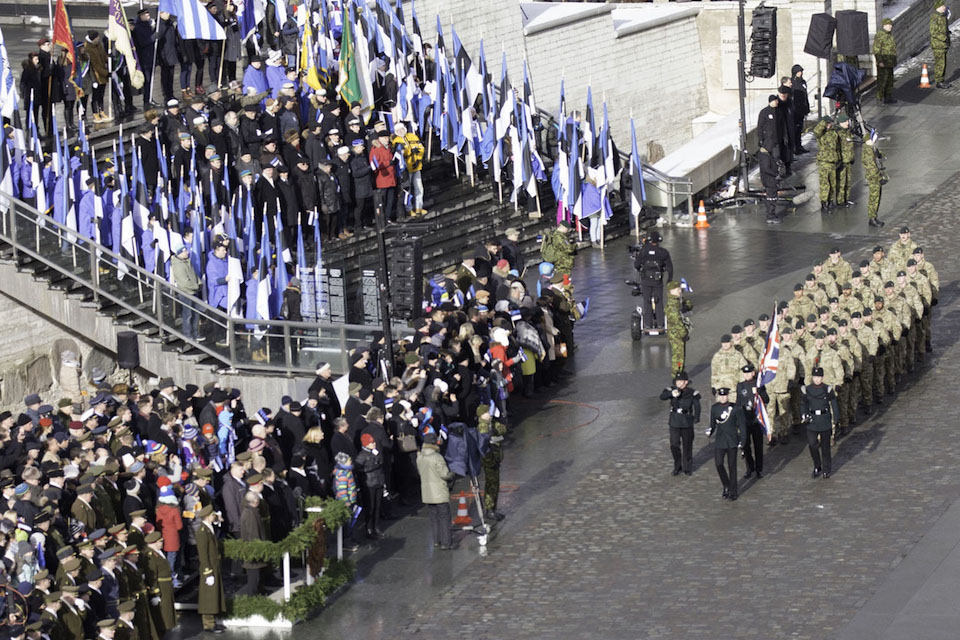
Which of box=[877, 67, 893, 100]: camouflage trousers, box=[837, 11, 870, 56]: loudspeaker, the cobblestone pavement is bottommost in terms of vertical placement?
the cobblestone pavement

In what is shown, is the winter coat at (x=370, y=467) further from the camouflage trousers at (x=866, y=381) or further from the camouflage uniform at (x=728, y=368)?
the camouflage trousers at (x=866, y=381)

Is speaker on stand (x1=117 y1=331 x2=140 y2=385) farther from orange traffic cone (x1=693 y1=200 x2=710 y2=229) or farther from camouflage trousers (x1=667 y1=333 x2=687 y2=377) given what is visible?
orange traffic cone (x1=693 y1=200 x2=710 y2=229)

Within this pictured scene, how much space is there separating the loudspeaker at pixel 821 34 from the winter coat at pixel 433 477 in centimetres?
2028

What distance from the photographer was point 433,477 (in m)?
22.5

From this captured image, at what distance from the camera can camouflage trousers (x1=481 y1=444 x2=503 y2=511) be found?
23.2 m

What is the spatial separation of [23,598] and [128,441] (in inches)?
148

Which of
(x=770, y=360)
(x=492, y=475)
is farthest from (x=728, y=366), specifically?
(x=492, y=475)

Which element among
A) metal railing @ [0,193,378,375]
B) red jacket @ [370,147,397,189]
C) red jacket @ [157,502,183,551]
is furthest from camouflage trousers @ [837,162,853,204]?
red jacket @ [157,502,183,551]

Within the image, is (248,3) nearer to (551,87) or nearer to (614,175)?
(614,175)

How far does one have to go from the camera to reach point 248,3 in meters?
34.7

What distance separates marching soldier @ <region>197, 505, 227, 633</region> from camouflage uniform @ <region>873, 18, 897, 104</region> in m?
25.1

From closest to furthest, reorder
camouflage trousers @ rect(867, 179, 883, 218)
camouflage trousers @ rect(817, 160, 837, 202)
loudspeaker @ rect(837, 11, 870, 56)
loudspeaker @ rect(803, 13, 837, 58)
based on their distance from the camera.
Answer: camouflage trousers @ rect(867, 179, 883, 218)
camouflage trousers @ rect(817, 160, 837, 202)
loudspeaker @ rect(803, 13, 837, 58)
loudspeaker @ rect(837, 11, 870, 56)

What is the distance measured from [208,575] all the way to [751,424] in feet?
23.3

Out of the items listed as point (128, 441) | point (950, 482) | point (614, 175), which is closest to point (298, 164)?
point (614, 175)
